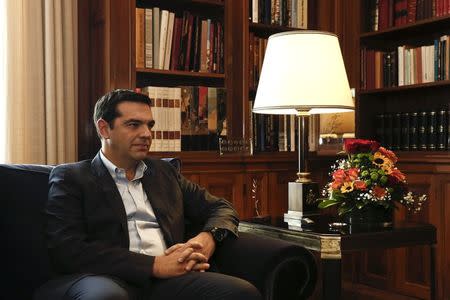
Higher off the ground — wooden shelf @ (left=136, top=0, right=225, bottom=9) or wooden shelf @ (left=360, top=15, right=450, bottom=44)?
wooden shelf @ (left=136, top=0, right=225, bottom=9)

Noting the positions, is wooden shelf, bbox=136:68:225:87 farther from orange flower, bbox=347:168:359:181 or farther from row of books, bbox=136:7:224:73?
orange flower, bbox=347:168:359:181

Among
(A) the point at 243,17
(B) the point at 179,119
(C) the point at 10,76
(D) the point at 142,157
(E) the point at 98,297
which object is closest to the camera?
(E) the point at 98,297

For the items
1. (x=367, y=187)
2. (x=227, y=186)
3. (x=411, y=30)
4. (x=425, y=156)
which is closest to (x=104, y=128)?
(x=367, y=187)

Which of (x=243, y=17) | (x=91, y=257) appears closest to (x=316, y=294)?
(x=243, y=17)

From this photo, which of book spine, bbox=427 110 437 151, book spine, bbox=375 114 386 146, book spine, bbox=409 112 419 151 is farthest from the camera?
book spine, bbox=375 114 386 146

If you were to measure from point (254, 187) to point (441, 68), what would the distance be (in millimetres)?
1164

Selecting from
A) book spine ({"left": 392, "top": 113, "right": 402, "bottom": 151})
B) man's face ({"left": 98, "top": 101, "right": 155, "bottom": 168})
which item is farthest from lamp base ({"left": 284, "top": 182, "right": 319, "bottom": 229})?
book spine ({"left": 392, "top": 113, "right": 402, "bottom": 151})

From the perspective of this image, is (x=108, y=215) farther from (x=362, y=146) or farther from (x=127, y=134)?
(x=362, y=146)

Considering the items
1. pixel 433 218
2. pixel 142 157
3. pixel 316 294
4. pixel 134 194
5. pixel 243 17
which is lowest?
pixel 316 294

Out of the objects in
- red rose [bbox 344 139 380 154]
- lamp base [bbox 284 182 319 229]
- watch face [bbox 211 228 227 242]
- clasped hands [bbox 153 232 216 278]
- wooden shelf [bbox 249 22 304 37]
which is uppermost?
wooden shelf [bbox 249 22 304 37]

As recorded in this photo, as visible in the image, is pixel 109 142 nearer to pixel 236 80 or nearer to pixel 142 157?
pixel 142 157

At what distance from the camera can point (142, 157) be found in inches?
85.3

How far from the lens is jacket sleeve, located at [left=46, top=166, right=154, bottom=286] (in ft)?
6.20

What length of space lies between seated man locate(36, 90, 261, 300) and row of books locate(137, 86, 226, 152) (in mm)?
625
